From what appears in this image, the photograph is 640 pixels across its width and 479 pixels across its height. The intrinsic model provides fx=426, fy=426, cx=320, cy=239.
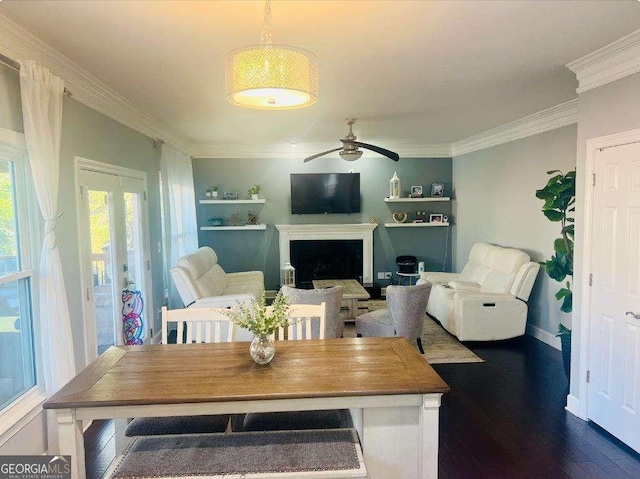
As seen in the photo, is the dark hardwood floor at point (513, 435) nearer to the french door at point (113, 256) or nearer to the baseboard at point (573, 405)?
the baseboard at point (573, 405)

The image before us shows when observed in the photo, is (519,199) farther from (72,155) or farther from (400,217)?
(72,155)

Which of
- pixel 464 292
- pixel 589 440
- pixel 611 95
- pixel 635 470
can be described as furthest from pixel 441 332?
pixel 611 95

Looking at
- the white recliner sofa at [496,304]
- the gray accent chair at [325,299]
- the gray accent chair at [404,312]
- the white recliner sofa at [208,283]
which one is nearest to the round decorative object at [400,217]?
the white recliner sofa at [496,304]

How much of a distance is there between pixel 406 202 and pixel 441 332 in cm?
285

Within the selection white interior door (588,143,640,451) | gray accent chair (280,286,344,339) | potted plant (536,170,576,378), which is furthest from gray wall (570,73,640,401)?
gray accent chair (280,286,344,339)

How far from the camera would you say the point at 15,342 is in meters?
2.56

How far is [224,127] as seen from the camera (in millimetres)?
5438

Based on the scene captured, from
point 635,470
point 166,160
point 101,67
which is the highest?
point 101,67

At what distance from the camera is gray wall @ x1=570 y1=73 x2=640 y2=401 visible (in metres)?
2.72

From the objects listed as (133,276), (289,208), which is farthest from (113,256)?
(289,208)

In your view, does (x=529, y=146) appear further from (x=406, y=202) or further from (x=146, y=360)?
(x=146, y=360)

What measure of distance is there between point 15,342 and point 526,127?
218 inches

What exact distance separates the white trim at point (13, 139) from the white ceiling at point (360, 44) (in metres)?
0.59

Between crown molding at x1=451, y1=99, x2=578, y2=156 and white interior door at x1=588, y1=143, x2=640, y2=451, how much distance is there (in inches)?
69.9
